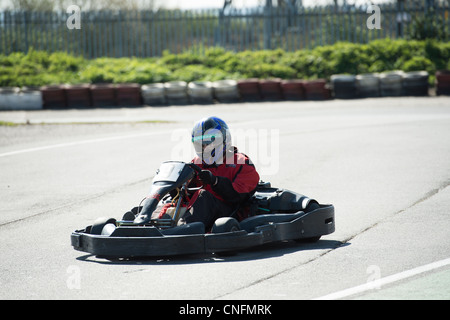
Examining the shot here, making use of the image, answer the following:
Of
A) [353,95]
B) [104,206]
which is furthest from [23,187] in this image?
[353,95]

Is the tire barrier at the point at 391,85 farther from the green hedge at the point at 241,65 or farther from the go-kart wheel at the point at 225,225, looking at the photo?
the go-kart wheel at the point at 225,225

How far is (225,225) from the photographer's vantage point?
6.23 meters

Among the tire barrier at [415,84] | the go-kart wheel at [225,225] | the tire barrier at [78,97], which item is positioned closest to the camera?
the go-kart wheel at [225,225]

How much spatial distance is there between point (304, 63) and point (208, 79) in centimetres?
322

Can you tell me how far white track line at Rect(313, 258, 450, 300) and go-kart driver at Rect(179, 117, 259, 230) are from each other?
5.56 ft

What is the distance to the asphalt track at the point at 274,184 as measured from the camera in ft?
17.8

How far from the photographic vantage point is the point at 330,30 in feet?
89.5

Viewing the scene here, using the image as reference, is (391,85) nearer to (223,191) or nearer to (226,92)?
(226,92)

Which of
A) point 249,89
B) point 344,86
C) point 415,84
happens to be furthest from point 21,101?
point 415,84

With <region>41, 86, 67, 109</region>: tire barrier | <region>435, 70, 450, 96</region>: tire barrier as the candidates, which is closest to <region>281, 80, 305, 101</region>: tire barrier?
<region>435, 70, 450, 96</region>: tire barrier

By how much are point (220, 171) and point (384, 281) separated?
2.00 meters

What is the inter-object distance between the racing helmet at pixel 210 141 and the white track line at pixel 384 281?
201 cm

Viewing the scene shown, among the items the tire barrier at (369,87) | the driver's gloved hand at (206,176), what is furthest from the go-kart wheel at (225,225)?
the tire barrier at (369,87)
